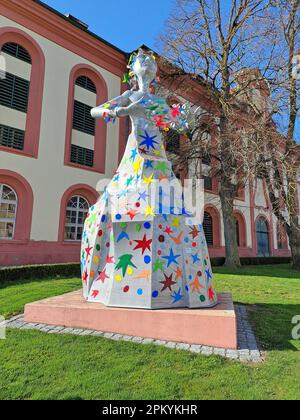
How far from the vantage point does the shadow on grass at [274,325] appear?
156 inches

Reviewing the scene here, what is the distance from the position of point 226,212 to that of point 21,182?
9540mm

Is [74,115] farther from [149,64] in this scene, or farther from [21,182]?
[149,64]

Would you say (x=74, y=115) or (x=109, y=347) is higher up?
(x=74, y=115)

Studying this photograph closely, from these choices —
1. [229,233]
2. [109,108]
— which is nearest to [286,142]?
[229,233]

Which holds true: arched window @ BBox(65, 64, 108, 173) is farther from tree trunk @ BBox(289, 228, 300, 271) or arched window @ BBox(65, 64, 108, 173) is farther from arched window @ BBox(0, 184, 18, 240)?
tree trunk @ BBox(289, 228, 300, 271)

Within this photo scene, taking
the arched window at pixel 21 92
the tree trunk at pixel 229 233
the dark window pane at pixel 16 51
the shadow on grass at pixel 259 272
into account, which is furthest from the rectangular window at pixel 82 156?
the shadow on grass at pixel 259 272

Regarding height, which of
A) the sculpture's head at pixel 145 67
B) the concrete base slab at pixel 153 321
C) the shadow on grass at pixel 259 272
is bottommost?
the concrete base slab at pixel 153 321

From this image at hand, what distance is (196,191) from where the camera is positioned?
1591 centimetres

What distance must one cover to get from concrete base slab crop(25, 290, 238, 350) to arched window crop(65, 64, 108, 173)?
11.2 metres

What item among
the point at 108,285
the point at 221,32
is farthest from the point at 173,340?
the point at 221,32

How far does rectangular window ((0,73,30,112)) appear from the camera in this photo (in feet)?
43.2

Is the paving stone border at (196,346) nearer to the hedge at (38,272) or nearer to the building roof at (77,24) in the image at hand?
the hedge at (38,272)

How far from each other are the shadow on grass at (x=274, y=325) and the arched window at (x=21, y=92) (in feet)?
37.2

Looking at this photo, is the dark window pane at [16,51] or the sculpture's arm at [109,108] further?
the dark window pane at [16,51]
